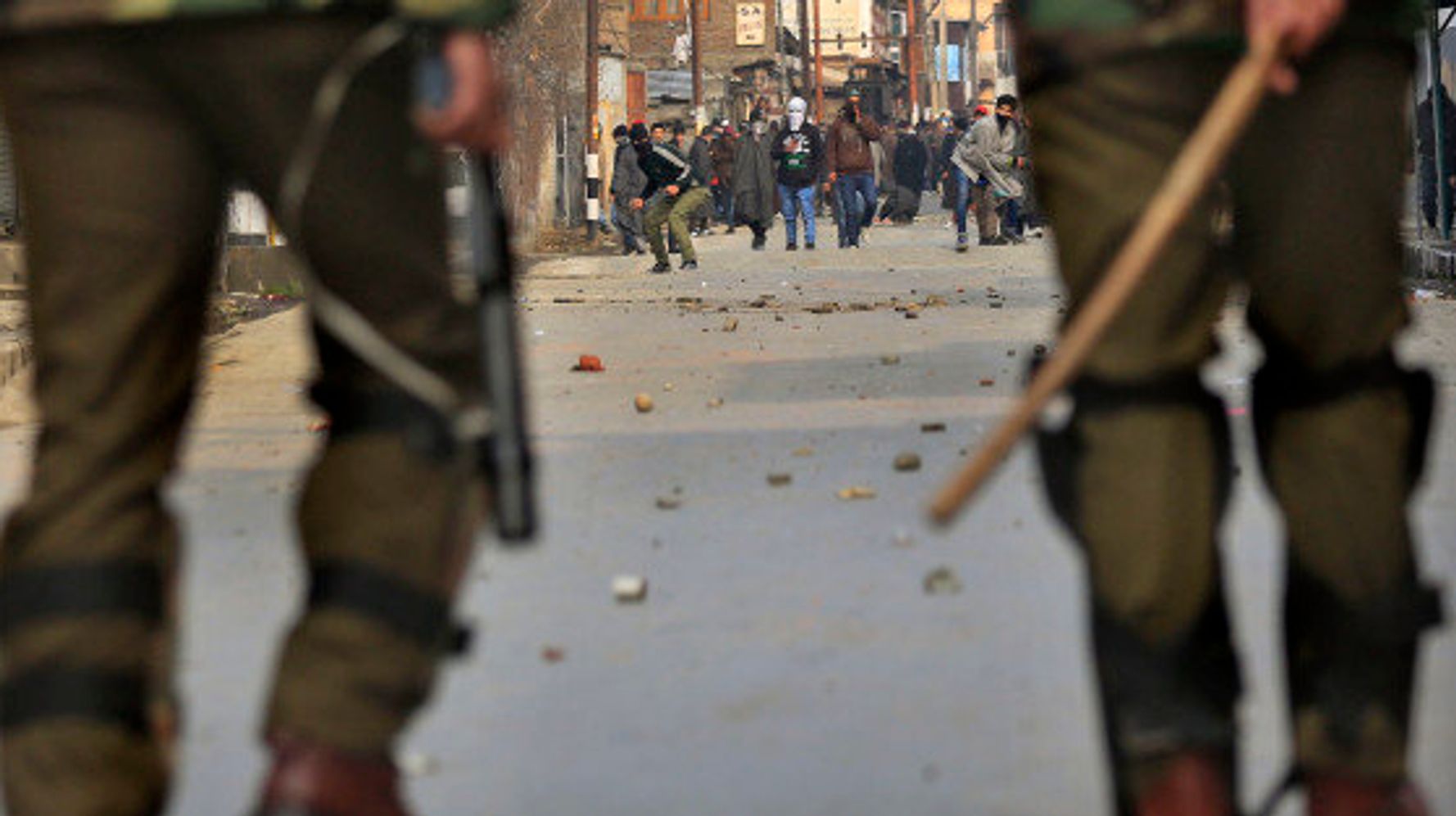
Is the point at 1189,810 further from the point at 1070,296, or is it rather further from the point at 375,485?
the point at 375,485

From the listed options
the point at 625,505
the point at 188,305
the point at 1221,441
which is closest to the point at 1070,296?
the point at 1221,441

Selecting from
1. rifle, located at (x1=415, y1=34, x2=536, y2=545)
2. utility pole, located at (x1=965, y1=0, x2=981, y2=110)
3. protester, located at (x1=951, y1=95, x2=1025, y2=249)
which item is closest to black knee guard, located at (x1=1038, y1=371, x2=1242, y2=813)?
rifle, located at (x1=415, y1=34, x2=536, y2=545)

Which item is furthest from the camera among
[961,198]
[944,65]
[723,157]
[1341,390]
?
[944,65]

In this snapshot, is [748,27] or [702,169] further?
[748,27]

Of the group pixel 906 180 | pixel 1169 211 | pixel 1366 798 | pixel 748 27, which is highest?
pixel 748 27

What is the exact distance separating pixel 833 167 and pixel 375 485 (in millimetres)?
34920

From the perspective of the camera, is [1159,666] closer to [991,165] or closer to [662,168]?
[662,168]

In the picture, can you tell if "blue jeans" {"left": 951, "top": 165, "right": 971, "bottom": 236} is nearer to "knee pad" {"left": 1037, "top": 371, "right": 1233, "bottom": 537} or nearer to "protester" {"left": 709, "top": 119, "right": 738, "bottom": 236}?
"protester" {"left": 709, "top": 119, "right": 738, "bottom": 236}

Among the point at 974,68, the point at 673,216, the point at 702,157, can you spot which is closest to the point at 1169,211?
the point at 673,216

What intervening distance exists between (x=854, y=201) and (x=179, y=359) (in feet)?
109

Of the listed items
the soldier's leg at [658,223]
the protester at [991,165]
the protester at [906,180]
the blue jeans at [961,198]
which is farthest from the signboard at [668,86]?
the soldier's leg at [658,223]

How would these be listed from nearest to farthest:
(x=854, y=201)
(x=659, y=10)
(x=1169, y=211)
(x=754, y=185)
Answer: (x=1169, y=211), (x=854, y=201), (x=754, y=185), (x=659, y=10)

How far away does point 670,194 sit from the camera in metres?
30.8

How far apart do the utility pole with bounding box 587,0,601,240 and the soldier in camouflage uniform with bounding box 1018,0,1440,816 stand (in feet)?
121
